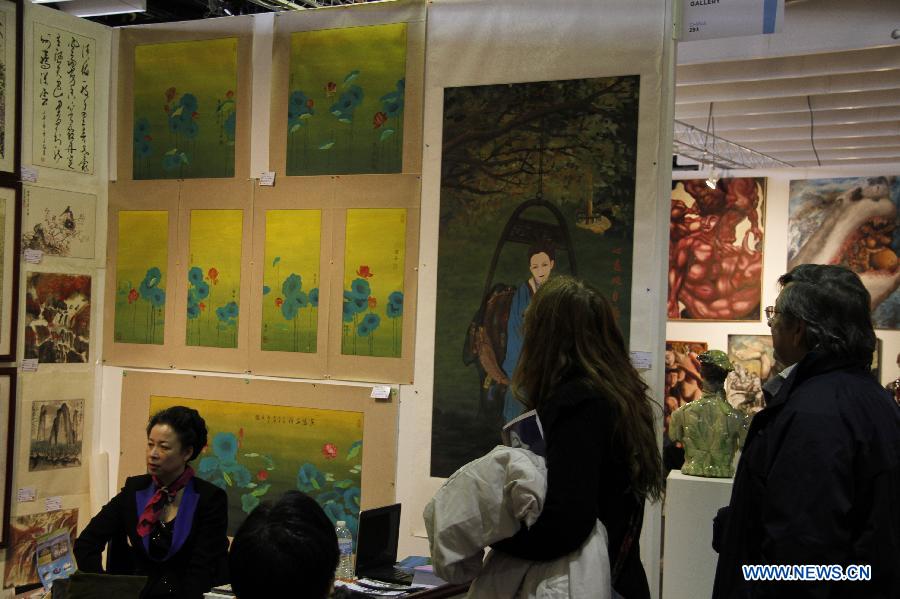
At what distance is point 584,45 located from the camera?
472 centimetres

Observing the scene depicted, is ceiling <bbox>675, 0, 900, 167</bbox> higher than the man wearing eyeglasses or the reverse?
higher

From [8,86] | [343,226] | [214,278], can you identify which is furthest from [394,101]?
[8,86]

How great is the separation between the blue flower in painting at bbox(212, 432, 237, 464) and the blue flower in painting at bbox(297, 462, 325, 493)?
1.43ft

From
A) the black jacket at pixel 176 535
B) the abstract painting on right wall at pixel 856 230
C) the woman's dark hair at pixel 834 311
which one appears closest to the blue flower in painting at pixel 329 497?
the black jacket at pixel 176 535

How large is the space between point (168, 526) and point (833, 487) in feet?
8.61

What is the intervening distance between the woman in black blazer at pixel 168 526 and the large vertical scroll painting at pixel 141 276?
1.73 m

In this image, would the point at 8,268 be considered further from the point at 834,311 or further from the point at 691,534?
the point at 834,311

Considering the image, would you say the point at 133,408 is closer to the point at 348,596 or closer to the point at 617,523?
the point at 348,596

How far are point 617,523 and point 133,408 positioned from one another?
3861mm

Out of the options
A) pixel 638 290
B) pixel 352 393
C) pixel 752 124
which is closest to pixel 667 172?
pixel 638 290

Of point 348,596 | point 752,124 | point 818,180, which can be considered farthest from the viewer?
point 818,180

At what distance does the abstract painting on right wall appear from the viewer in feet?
32.0

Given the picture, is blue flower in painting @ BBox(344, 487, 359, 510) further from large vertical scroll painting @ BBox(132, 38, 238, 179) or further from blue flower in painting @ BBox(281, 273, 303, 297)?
large vertical scroll painting @ BBox(132, 38, 238, 179)

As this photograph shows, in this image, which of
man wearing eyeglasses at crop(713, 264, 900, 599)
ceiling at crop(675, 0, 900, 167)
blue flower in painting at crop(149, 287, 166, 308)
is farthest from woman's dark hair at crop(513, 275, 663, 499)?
ceiling at crop(675, 0, 900, 167)
